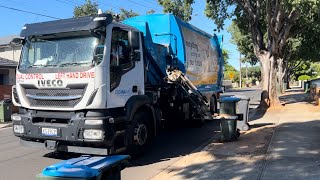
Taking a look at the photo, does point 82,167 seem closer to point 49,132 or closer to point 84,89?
point 84,89

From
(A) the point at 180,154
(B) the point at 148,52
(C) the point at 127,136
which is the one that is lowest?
(A) the point at 180,154

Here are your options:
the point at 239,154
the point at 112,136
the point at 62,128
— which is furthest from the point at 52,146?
the point at 239,154

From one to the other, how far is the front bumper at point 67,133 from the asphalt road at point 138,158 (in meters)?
0.59

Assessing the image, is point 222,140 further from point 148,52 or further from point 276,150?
point 148,52

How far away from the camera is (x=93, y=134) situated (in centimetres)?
733

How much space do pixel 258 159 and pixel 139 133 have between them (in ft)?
8.16

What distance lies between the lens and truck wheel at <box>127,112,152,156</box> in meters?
8.28

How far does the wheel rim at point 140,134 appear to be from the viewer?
27.6 ft

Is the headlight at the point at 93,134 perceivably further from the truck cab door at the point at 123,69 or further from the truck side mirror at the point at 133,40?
the truck side mirror at the point at 133,40

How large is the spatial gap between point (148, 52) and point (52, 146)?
346 cm

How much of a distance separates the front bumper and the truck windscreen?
100cm

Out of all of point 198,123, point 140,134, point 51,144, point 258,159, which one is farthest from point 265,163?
point 198,123

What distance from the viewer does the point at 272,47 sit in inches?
806

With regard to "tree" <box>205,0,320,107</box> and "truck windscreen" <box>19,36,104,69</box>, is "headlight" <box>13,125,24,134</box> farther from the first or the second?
"tree" <box>205,0,320,107</box>
